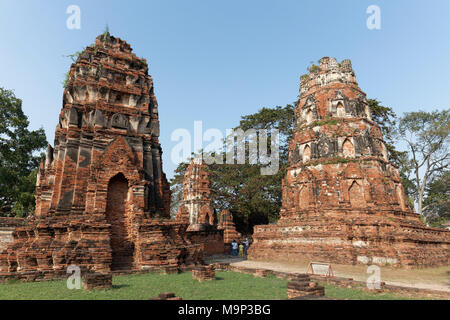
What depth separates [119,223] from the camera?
10.8 metres

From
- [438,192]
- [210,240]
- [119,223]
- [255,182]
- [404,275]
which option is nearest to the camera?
[119,223]

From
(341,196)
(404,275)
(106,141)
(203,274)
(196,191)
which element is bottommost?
(404,275)

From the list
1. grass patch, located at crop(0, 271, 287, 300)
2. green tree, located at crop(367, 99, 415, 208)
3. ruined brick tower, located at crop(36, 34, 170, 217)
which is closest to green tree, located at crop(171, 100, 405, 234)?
green tree, located at crop(367, 99, 415, 208)

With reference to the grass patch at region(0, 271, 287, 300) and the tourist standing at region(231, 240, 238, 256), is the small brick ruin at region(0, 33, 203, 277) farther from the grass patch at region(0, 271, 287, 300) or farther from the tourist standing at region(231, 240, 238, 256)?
the tourist standing at region(231, 240, 238, 256)

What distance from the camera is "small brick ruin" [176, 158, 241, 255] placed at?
70.2 ft

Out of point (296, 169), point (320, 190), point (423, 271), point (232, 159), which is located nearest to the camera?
point (423, 271)

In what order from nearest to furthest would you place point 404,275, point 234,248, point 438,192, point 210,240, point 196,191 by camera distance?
point 404,275 → point 210,240 → point 234,248 → point 196,191 → point 438,192

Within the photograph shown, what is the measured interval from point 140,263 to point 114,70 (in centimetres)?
864

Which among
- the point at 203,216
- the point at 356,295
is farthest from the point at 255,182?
the point at 356,295

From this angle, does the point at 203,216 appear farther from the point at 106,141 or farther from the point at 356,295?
the point at 356,295

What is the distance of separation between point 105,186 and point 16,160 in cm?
1823
